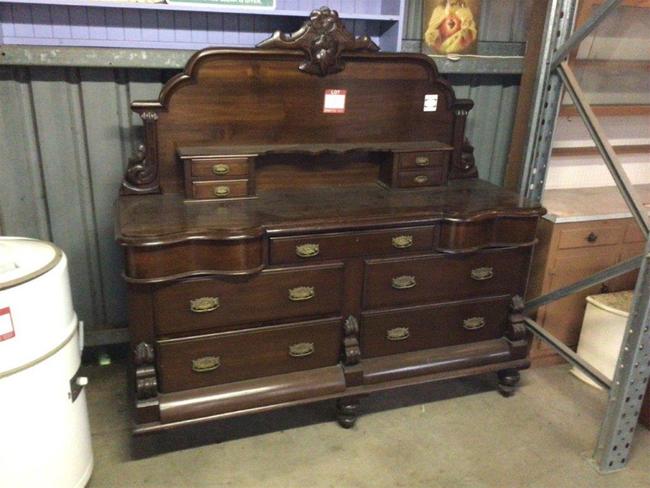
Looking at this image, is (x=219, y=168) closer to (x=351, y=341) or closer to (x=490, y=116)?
(x=351, y=341)

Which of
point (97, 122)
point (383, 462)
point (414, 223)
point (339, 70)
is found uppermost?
point (339, 70)

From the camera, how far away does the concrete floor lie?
2000 millimetres

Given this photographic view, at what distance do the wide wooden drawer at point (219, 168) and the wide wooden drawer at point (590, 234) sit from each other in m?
1.45

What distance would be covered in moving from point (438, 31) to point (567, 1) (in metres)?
0.55

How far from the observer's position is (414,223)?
6.70ft

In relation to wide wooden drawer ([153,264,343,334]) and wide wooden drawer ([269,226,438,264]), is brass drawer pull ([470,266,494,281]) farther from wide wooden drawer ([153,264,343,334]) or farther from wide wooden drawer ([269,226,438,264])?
wide wooden drawer ([153,264,343,334])

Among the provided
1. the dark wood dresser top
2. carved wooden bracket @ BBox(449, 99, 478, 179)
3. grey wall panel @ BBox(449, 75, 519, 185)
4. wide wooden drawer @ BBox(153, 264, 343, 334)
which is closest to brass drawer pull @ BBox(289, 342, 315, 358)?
wide wooden drawer @ BBox(153, 264, 343, 334)

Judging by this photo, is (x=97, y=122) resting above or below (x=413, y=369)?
above

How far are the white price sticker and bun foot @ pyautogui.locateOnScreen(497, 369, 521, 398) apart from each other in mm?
1204

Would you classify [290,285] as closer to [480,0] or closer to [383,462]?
[383,462]

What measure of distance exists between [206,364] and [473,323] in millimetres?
1118

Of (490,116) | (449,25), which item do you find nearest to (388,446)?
(490,116)

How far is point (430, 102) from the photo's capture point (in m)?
2.41

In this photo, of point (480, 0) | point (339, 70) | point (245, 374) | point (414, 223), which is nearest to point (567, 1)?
point (480, 0)
